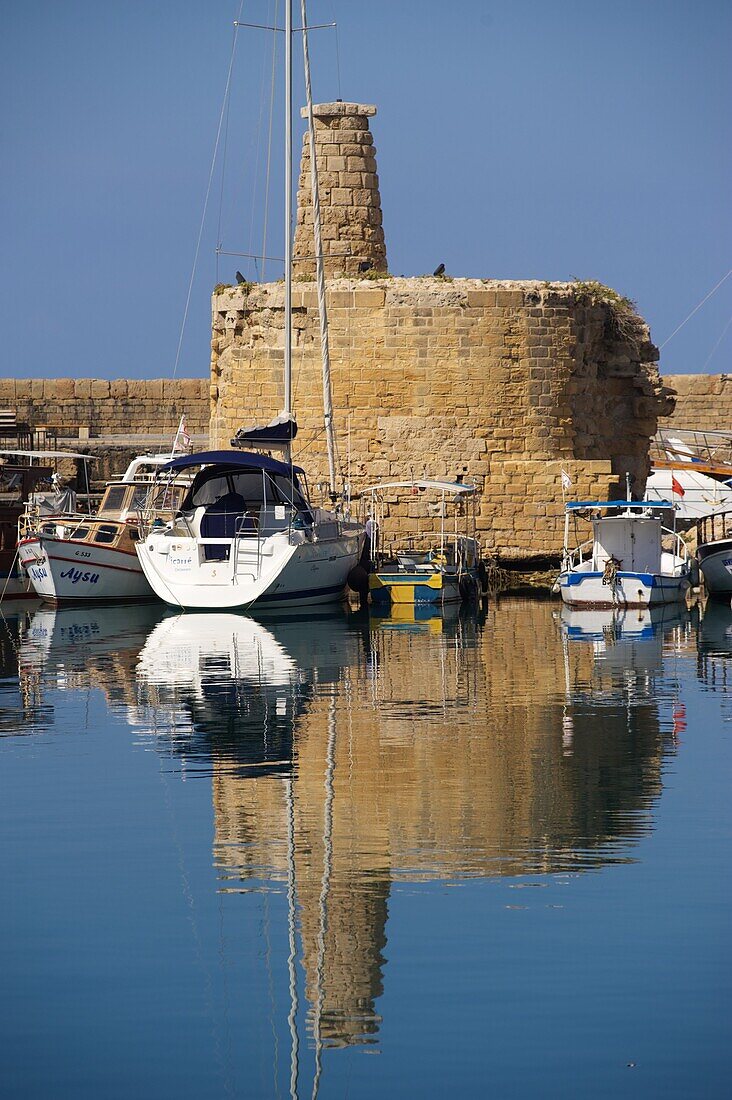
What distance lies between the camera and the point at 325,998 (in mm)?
5816

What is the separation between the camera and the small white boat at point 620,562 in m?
20.5

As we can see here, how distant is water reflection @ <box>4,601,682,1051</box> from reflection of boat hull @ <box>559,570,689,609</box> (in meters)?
1.52

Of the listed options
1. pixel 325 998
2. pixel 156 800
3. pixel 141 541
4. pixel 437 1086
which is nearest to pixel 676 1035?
pixel 437 1086

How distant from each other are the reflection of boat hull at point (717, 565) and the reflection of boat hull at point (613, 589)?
173cm

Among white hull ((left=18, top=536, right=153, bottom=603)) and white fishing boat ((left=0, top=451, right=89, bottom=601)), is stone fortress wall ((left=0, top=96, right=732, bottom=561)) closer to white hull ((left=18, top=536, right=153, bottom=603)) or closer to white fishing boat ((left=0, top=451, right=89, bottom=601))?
white fishing boat ((left=0, top=451, right=89, bottom=601))

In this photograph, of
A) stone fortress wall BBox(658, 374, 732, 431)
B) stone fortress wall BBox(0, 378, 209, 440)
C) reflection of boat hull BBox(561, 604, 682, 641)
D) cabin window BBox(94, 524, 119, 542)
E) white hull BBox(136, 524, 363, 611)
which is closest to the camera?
reflection of boat hull BBox(561, 604, 682, 641)

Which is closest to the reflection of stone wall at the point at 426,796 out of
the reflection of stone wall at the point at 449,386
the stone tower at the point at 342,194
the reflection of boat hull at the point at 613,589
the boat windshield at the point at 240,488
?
the boat windshield at the point at 240,488

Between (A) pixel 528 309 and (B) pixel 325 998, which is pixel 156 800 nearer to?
(B) pixel 325 998

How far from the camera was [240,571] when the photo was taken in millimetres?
19203

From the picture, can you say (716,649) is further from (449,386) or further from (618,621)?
(449,386)

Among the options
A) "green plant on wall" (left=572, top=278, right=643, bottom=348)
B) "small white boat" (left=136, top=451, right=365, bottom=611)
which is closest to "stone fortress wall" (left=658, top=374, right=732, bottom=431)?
"green plant on wall" (left=572, top=278, right=643, bottom=348)

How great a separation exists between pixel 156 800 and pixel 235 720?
8.78 ft

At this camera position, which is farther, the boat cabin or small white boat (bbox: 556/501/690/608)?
small white boat (bbox: 556/501/690/608)

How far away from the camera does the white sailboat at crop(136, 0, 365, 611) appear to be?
756 inches
